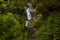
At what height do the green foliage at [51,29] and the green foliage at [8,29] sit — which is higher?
the green foliage at [51,29]

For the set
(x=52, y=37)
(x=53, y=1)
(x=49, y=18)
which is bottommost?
(x=52, y=37)

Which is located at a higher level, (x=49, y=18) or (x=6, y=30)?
(x=49, y=18)

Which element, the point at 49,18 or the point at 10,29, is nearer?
the point at 49,18

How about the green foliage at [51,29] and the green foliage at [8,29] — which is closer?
the green foliage at [51,29]

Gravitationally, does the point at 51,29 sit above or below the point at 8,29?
above

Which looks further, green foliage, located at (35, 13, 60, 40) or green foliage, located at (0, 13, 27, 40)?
green foliage, located at (0, 13, 27, 40)

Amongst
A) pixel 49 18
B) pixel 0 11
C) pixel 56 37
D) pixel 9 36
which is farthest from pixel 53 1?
pixel 0 11

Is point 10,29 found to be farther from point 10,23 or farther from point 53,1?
point 53,1

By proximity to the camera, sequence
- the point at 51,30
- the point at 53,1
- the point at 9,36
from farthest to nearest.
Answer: the point at 9,36, the point at 51,30, the point at 53,1

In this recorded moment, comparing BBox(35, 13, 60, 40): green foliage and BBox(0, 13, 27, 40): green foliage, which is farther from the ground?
BBox(35, 13, 60, 40): green foliage

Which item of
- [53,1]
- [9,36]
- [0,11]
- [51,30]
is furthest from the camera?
[0,11]

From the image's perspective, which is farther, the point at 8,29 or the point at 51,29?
the point at 8,29
